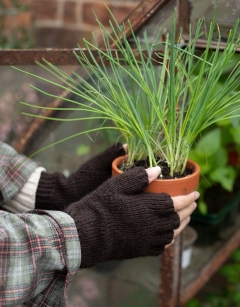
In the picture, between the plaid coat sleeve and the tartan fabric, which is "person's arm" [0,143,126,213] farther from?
the plaid coat sleeve

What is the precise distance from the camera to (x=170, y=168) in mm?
772

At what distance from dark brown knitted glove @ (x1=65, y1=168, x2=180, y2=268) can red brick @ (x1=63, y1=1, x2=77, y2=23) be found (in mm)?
1417

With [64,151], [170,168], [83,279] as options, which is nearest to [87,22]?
[64,151]

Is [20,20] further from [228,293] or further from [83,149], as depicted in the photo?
[228,293]

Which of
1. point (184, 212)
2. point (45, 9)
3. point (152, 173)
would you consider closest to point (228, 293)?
point (184, 212)

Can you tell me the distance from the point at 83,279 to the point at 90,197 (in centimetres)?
53

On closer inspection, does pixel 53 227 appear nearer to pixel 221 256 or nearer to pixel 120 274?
pixel 120 274

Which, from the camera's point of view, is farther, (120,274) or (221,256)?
(221,256)

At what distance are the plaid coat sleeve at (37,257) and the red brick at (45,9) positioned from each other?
58.5 inches

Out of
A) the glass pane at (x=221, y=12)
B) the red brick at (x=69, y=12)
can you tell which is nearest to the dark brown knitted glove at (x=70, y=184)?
the glass pane at (x=221, y=12)

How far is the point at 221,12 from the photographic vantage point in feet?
2.66

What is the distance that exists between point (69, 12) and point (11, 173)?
127cm

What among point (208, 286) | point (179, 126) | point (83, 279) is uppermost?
point (179, 126)

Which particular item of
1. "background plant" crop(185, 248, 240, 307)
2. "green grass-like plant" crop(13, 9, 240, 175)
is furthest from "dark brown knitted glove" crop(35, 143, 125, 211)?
"background plant" crop(185, 248, 240, 307)
